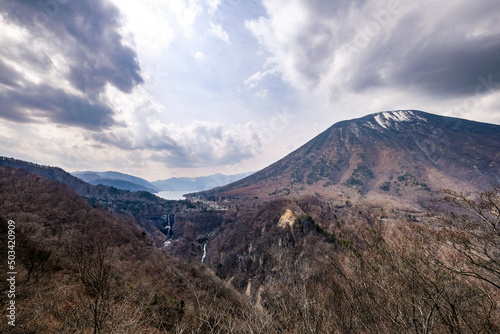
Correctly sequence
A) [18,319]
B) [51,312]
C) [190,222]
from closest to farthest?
[18,319], [51,312], [190,222]

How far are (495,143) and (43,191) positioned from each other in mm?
359144

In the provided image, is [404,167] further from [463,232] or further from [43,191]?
[43,191]

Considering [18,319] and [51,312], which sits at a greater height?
[18,319]

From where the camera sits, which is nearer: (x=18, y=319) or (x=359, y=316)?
(x=18, y=319)

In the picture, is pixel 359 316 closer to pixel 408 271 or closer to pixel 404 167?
pixel 408 271

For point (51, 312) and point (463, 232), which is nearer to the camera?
point (463, 232)

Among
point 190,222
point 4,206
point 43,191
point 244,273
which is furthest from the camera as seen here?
point 190,222

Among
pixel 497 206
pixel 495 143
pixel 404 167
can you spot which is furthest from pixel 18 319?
pixel 495 143

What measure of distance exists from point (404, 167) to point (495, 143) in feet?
356

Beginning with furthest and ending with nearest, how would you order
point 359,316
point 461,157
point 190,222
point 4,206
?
point 461,157, point 190,222, point 4,206, point 359,316

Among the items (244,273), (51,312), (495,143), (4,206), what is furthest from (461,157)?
(4,206)

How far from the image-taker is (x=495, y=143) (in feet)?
642

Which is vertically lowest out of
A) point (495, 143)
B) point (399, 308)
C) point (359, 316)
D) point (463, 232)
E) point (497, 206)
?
point (359, 316)

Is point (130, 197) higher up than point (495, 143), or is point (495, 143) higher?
point (495, 143)
